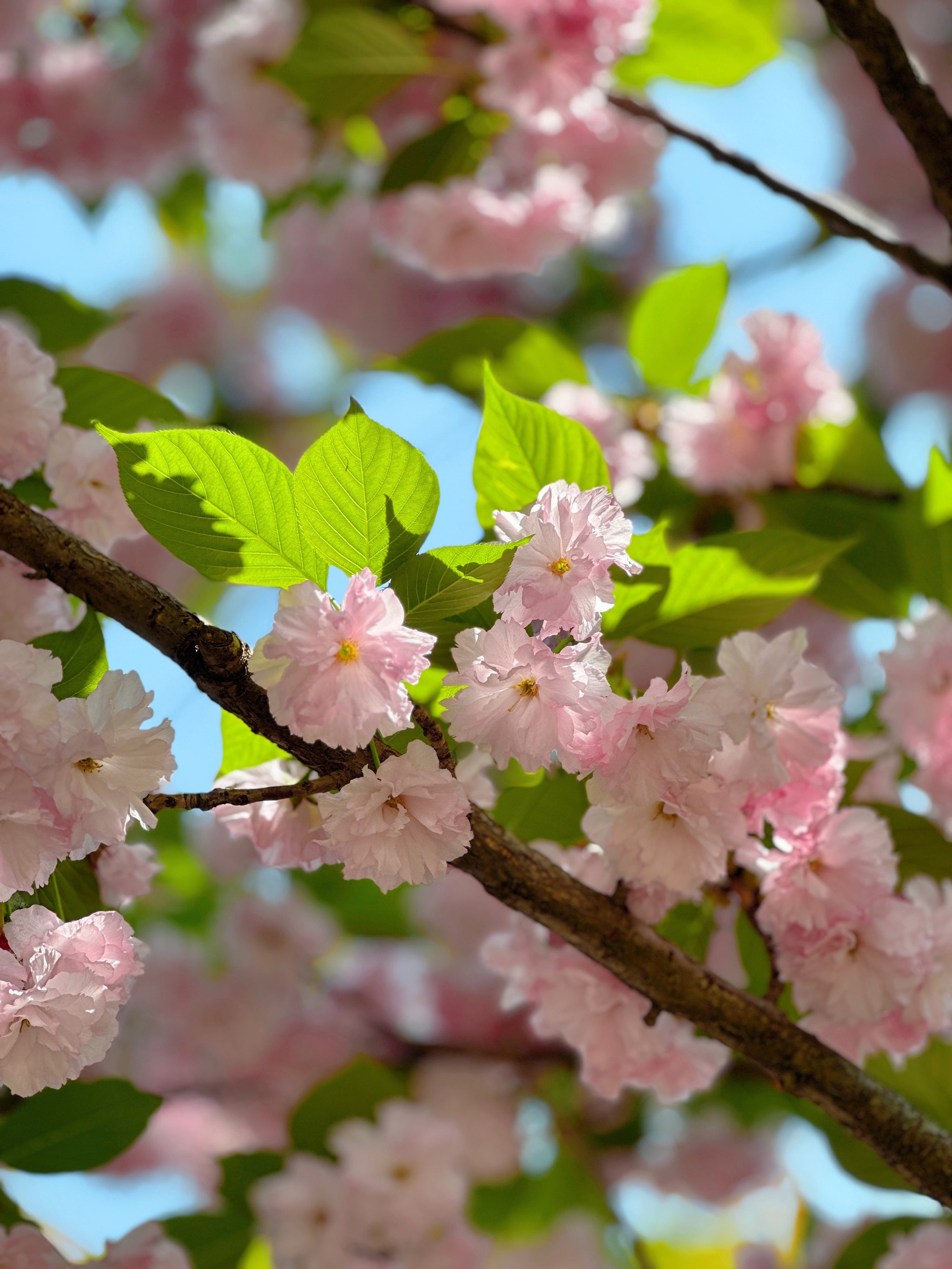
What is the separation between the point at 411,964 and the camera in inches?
94.0

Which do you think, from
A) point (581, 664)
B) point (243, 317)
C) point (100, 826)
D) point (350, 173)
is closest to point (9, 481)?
point (100, 826)

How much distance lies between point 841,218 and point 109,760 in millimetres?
865

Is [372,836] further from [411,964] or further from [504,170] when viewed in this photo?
[411,964]

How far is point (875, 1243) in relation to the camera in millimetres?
1256

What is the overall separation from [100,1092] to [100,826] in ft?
1.67

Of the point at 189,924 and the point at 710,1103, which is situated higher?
the point at 710,1103

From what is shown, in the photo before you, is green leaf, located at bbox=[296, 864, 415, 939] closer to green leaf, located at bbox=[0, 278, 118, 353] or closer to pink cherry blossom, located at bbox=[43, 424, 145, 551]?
green leaf, located at bbox=[0, 278, 118, 353]

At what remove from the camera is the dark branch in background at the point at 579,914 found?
0.62 meters

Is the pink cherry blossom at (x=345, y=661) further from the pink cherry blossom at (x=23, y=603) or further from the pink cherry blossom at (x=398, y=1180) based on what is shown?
the pink cherry blossom at (x=398, y=1180)

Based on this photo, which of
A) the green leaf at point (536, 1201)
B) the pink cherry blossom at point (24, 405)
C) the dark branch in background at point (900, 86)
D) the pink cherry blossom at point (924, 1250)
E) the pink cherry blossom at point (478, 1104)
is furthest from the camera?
the green leaf at point (536, 1201)

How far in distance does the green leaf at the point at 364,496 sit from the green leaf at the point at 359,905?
1.58 metres

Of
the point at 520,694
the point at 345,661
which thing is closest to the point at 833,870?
the point at 520,694

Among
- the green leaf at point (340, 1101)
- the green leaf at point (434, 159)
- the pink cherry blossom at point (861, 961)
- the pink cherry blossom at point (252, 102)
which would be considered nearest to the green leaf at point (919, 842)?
the pink cherry blossom at point (861, 961)

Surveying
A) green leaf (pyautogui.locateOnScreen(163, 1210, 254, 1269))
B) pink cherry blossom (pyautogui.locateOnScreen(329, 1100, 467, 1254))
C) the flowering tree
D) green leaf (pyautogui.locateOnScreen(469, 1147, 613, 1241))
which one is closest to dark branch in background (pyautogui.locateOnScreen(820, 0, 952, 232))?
the flowering tree
